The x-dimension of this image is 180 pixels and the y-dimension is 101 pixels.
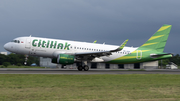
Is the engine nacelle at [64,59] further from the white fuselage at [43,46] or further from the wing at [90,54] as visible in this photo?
the white fuselage at [43,46]

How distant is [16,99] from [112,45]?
28792 millimetres

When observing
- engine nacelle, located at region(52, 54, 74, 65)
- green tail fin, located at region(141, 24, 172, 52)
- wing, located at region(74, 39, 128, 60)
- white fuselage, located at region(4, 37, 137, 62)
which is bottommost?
engine nacelle, located at region(52, 54, 74, 65)

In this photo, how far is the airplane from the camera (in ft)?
109

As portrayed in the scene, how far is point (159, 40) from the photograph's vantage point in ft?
129

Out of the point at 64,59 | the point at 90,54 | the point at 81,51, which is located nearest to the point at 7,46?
the point at 64,59

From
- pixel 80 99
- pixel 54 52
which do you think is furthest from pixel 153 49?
pixel 80 99

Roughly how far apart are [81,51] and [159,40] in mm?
14522

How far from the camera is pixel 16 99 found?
10.2 m

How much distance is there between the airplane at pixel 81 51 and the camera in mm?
33094

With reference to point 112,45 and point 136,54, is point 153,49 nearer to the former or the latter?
point 136,54

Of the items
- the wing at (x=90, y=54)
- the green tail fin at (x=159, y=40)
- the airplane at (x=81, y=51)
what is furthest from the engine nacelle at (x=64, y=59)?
the green tail fin at (x=159, y=40)

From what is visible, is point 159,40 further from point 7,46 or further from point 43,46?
point 7,46

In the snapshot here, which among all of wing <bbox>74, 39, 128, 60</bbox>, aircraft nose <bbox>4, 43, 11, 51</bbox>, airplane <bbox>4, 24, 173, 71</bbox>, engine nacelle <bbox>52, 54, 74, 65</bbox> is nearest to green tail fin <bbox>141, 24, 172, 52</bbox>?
airplane <bbox>4, 24, 173, 71</bbox>

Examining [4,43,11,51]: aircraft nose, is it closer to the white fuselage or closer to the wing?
the white fuselage
